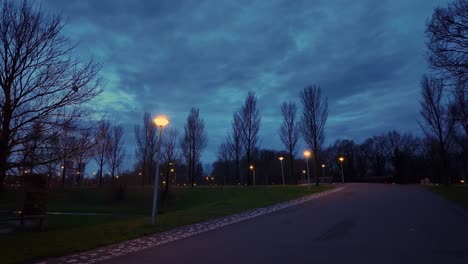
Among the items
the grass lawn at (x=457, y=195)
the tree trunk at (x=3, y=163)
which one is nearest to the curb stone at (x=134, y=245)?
the tree trunk at (x=3, y=163)

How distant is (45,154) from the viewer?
44.2 ft

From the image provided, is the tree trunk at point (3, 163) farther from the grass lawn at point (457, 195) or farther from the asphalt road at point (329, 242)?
the grass lawn at point (457, 195)

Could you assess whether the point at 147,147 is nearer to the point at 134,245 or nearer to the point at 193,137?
the point at 193,137

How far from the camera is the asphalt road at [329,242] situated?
26.4ft

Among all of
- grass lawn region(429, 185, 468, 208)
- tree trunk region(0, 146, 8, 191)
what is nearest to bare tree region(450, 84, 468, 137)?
grass lawn region(429, 185, 468, 208)

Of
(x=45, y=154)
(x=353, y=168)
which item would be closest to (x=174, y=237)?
(x=45, y=154)

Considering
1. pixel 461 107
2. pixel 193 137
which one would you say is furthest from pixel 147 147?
pixel 461 107

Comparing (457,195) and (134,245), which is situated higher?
(457,195)

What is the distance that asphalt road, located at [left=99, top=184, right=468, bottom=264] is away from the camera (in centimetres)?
805

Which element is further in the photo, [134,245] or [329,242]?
[134,245]

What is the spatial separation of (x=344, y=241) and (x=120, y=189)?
3962 cm

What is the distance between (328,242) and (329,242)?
0.03 metres

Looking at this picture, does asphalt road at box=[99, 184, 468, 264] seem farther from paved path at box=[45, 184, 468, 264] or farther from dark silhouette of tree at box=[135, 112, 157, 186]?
dark silhouette of tree at box=[135, 112, 157, 186]

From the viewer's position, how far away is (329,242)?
9859 mm
